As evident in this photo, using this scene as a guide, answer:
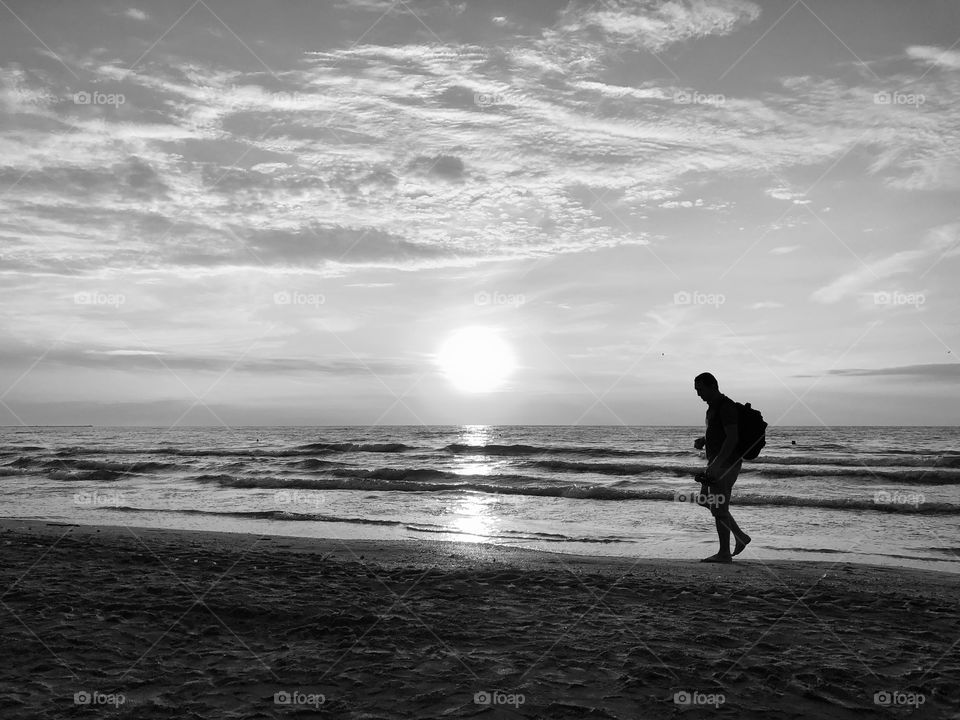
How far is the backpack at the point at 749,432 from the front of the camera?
823 centimetres

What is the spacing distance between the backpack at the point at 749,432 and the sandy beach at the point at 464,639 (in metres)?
1.47

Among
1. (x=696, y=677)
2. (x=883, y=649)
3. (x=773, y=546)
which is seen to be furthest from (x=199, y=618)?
(x=773, y=546)

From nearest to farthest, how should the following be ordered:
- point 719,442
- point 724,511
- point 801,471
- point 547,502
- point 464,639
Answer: point 464,639
point 719,442
point 724,511
point 547,502
point 801,471

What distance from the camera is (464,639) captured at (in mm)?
5164

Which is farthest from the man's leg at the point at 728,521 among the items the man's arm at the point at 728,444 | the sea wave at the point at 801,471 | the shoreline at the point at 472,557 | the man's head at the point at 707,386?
the sea wave at the point at 801,471

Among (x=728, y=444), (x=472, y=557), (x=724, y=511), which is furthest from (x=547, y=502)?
(x=728, y=444)

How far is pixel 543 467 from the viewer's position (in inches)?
1332

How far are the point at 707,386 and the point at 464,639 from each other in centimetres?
474

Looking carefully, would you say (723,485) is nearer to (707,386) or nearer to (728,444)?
(728,444)

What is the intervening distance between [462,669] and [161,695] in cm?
182

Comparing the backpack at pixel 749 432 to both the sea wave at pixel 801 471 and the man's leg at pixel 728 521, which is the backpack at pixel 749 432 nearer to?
the man's leg at pixel 728 521

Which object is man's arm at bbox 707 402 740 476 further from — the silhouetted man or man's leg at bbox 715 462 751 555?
man's leg at bbox 715 462 751 555

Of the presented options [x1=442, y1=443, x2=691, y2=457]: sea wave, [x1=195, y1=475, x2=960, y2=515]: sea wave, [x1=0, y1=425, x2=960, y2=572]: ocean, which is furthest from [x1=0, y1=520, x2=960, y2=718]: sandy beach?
[x1=442, y1=443, x2=691, y2=457]: sea wave

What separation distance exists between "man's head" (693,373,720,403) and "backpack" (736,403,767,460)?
13.5 inches
